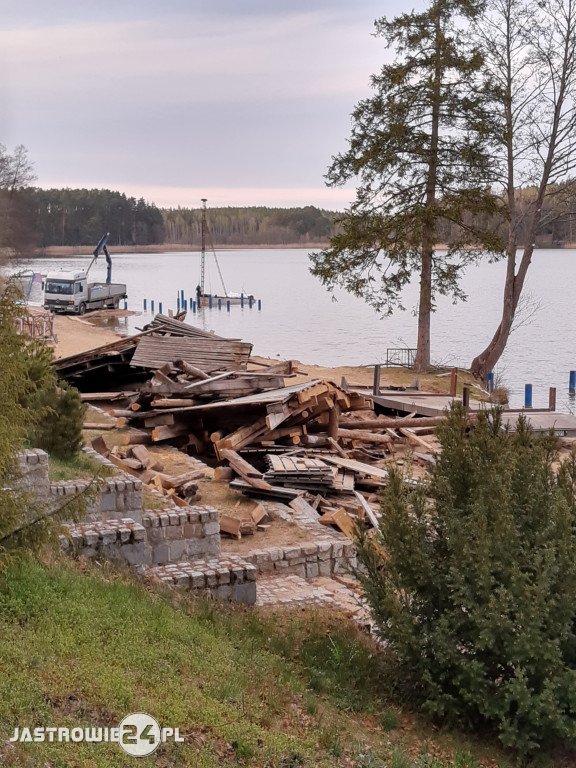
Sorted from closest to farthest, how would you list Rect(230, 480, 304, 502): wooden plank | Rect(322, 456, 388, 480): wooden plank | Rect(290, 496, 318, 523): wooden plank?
1. Rect(290, 496, 318, 523): wooden plank
2. Rect(230, 480, 304, 502): wooden plank
3. Rect(322, 456, 388, 480): wooden plank

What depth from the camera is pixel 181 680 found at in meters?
5.98

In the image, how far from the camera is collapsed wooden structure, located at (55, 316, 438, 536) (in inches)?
556

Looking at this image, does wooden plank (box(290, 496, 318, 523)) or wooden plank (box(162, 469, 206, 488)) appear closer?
wooden plank (box(290, 496, 318, 523))

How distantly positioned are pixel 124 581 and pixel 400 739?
2.93 m

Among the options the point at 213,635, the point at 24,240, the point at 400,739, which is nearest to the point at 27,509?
the point at 213,635

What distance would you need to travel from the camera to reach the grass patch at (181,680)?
5230 millimetres

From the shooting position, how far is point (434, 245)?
33.7 meters

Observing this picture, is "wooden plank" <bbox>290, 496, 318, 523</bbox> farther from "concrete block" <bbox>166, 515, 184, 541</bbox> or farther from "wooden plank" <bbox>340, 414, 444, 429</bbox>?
"wooden plank" <bbox>340, 414, 444, 429</bbox>

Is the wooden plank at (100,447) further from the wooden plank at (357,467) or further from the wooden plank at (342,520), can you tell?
the wooden plank at (342,520)

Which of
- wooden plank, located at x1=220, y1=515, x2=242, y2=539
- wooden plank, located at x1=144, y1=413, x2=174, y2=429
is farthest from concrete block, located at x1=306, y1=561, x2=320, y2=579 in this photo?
wooden plank, located at x1=144, y1=413, x2=174, y2=429

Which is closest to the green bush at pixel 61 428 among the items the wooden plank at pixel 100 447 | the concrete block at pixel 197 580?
the wooden plank at pixel 100 447

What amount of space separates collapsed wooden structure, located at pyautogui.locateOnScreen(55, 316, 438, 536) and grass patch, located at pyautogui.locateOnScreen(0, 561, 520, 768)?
4.48 meters

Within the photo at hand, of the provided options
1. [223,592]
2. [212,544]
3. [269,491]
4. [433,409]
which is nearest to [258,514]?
[269,491]

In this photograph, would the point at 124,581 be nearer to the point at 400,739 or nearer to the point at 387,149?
the point at 400,739
